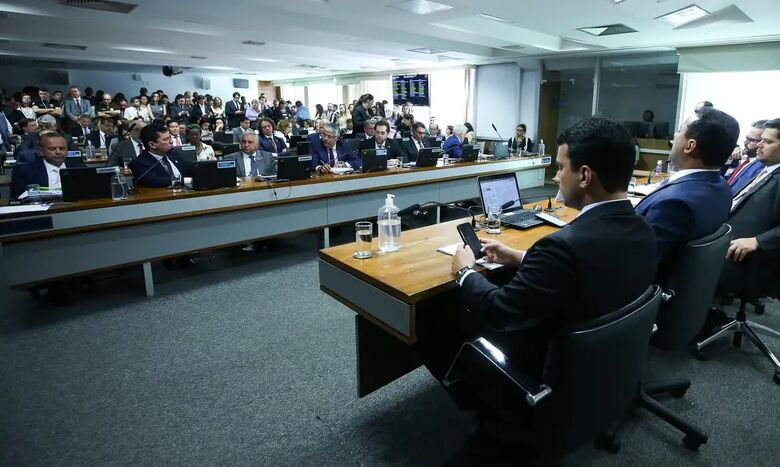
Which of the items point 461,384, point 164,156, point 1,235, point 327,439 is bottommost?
point 327,439

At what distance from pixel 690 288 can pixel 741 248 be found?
2.65ft

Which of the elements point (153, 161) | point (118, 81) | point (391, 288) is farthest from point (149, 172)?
point (118, 81)

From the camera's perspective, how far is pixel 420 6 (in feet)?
17.2

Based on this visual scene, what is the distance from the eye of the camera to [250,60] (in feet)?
36.1

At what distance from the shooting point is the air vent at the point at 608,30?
19.9 ft

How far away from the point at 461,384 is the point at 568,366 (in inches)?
20.1

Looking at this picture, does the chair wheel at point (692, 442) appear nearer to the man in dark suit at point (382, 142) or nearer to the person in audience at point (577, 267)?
the person in audience at point (577, 267)

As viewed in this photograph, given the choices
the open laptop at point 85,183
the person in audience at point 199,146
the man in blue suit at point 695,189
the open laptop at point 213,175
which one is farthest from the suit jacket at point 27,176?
the man in blue suit at point 695,189

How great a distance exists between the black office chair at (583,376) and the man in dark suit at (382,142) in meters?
4.63

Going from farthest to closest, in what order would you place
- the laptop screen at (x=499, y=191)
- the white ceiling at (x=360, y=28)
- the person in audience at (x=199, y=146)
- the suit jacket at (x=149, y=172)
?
the person in audience at (x=199, y=146) < the white ceiling at (x=360, y=28) < the suit jacket at (x=149, y=172) < the laptop screen at (x=499, y=191)

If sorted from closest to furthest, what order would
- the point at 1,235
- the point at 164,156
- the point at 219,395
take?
the point at 219,395 → the point at 1,235 → the point at 164,156

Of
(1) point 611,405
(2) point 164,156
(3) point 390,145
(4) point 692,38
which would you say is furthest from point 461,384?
(4) point 692,38

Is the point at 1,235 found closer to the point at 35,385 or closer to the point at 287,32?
the point at 35,385

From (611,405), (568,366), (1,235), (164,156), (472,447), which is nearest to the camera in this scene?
(568,366)
